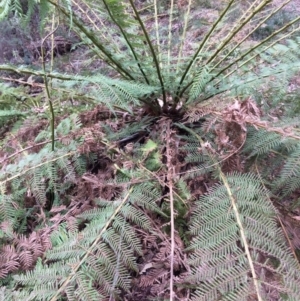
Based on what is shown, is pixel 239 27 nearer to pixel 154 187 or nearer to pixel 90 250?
pixel 154 187

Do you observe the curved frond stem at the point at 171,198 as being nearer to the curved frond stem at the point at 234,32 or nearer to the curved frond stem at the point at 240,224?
the curved frond stem at the point at 240,224

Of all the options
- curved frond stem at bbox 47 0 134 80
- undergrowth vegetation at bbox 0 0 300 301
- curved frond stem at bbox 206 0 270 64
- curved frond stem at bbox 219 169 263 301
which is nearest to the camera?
curved frond stem at bbox 219 169 263 301

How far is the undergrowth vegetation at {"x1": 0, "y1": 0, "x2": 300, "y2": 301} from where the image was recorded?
893 millimetres

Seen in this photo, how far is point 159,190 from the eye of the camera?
3.73 ft

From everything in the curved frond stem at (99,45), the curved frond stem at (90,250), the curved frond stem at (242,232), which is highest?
the curved frond stem at (99,45)

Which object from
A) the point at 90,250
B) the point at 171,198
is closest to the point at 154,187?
the point at 171,198

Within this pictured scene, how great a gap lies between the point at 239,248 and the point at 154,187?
34 centimetres

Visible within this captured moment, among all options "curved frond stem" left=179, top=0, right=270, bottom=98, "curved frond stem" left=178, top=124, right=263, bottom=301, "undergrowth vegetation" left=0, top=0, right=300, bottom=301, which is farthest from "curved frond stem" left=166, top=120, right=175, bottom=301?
"curved frond stem" left=179, top=0, right=270, bottom=98

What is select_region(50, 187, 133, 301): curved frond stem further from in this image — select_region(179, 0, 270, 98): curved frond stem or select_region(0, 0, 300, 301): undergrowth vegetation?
select_region(179, 0, 270, 98): curved frond stem

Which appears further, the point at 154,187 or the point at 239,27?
the point at 239,27

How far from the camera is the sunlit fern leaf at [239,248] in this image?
2.65ft

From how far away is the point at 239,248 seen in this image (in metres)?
0.87

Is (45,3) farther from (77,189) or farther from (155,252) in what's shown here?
(155,252)

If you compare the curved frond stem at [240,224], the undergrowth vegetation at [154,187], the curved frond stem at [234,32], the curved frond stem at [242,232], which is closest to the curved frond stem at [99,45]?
the undergrowth vegetation at [154,187]
